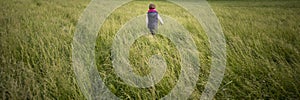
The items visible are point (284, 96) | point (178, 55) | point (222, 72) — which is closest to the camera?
point (284, 96)

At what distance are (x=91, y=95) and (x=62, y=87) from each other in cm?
39

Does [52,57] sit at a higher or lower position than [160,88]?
higher

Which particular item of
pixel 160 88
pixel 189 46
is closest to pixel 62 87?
pixel 160 88

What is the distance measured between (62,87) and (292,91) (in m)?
2.70

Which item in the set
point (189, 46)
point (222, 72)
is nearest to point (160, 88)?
point (222, 72)

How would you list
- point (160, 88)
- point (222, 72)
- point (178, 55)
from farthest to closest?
1. point (178, 55)
2. point (222, 72)
3. point (160, 88)

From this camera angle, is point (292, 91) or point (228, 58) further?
point (228, 58)

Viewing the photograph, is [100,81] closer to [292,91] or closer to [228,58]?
[228,58]

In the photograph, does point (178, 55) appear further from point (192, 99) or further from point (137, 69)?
point (192, 99)

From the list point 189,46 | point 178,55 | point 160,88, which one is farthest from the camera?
point 189,46

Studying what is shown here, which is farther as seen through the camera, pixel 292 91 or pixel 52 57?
pixel 52 57

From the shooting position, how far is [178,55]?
3.30m

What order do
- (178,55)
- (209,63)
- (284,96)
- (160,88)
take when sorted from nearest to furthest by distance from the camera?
(284,96) → (160,88) → (209,63) → (178,55)

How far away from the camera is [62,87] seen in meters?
2.31
